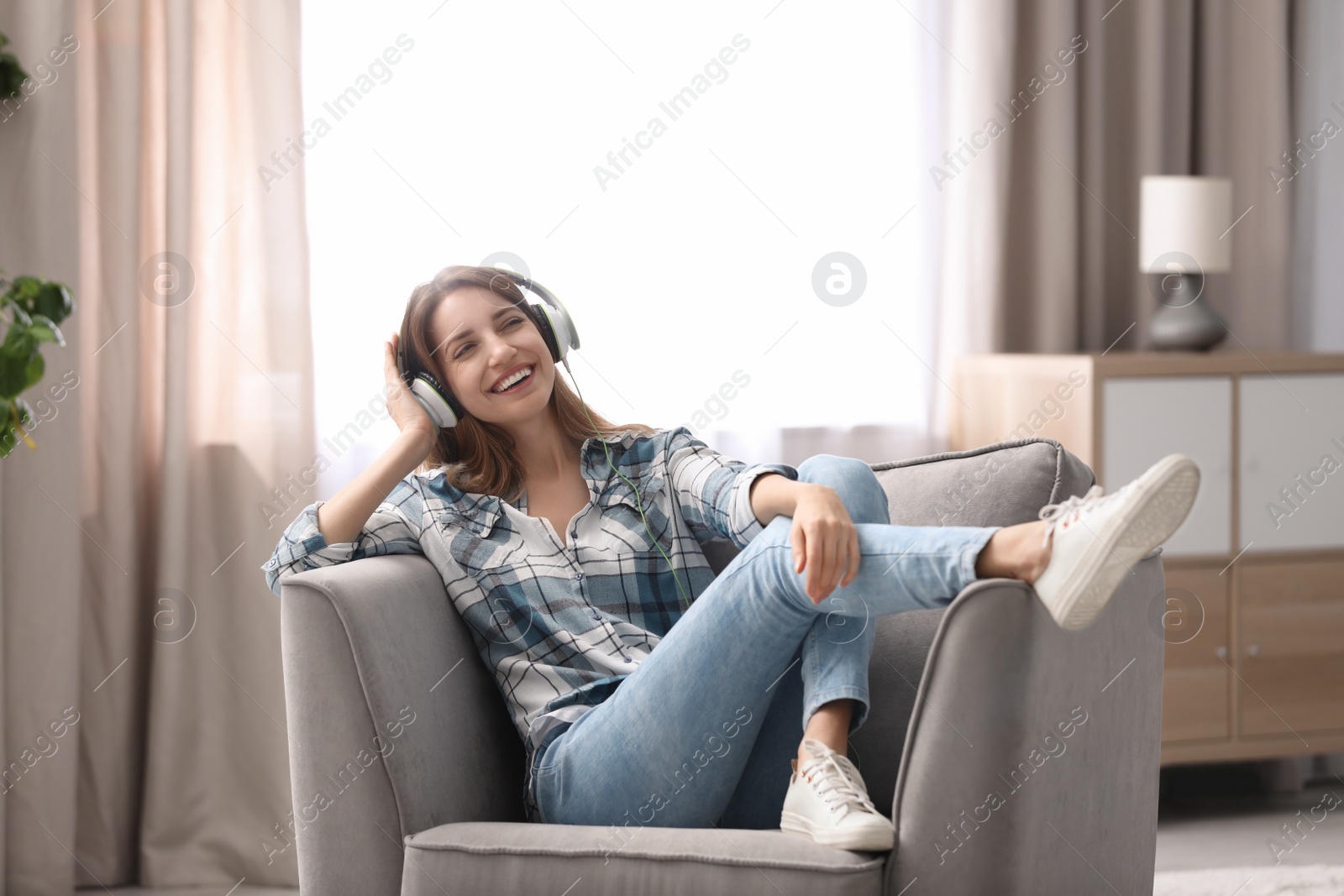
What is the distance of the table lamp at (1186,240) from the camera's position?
7.97 ft

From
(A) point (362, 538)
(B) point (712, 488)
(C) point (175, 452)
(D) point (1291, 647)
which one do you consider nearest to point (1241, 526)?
(D) point (1291, 647)

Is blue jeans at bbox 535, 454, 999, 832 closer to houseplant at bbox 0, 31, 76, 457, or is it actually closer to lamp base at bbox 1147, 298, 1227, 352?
houseplant at bbox 0, 31, 76, 457

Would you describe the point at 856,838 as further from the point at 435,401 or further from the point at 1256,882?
the point at 1256,882

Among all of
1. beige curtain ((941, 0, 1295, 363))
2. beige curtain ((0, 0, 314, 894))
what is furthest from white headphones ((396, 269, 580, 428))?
beige curtain ((941, 0, 1295, 363))

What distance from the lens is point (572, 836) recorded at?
1149 mm

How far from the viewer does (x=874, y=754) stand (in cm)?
141

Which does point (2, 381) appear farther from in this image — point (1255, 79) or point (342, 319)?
point (1255, 79)

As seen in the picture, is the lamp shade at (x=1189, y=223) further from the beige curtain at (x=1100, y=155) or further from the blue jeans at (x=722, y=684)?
the blue jeans at (x=722, y=684)

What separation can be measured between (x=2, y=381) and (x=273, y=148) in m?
1.48

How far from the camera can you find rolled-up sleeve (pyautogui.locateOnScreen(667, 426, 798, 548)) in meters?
1.38

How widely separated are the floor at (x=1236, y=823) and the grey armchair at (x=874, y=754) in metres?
1.15

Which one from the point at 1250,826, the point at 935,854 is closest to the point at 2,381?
the point at 935,854

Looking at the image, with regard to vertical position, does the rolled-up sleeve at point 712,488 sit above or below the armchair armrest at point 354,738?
above

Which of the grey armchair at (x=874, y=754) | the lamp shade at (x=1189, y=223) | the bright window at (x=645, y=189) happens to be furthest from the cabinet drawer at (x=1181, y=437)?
the grey armchair at (x=874, y=754)
